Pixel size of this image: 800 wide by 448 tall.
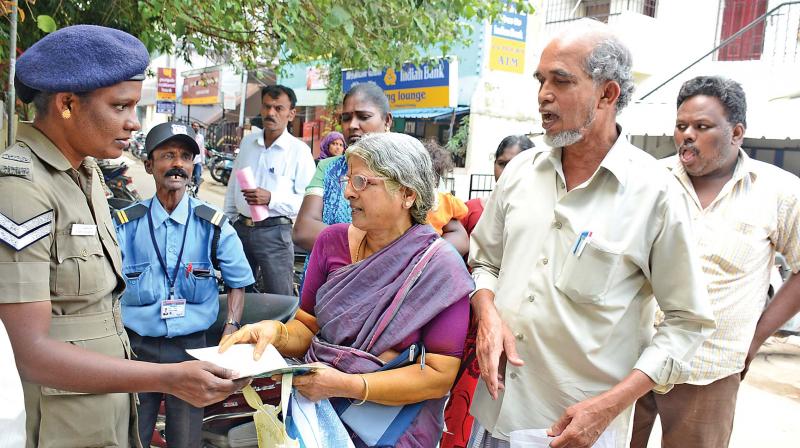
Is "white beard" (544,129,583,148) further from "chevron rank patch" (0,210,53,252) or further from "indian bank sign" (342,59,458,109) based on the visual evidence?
"indian bank sign" (342,59,458,109)

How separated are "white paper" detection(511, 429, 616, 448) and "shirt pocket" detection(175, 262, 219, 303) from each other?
5.14ft

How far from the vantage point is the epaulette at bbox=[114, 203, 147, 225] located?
2760mm

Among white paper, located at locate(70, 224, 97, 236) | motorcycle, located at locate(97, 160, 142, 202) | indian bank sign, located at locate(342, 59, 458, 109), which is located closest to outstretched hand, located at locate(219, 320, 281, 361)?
white paper, located at locate(70, 224, 97, 236)

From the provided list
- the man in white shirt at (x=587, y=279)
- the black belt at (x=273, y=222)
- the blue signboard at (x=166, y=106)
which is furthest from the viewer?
the blue signboard at (x=166, y=106)

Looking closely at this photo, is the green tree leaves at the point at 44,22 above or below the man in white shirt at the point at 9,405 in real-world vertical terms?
above

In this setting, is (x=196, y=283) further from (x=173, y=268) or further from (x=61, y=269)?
(x=61, y=269)

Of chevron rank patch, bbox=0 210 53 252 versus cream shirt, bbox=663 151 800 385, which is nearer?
chevron rank patch, bbox=0 210 53 252

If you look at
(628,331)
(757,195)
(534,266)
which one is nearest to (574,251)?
(534,266)

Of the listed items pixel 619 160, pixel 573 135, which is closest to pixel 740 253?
pixel 619 160

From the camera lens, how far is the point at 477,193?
44.2ft

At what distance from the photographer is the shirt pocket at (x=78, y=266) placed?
1657mm

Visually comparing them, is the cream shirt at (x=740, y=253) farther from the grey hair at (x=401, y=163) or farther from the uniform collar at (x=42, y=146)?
the uniform collar at (x=42, y=146)

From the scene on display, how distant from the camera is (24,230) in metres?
1.54

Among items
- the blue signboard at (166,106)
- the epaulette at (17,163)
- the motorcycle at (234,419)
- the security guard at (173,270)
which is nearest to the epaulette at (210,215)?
the security guard at (173,270)
